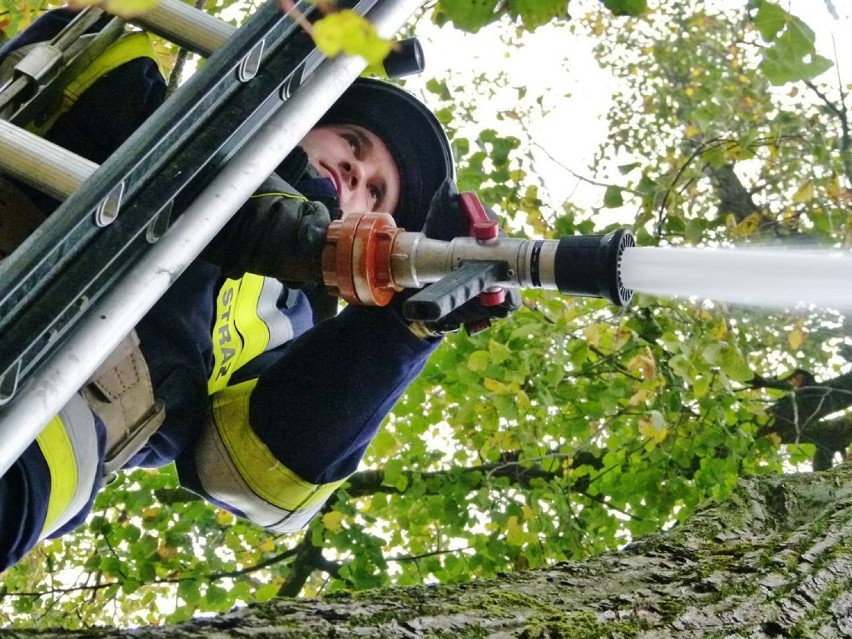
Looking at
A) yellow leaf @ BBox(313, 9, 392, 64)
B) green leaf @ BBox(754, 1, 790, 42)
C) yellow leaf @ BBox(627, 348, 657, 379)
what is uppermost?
yellow leaf @ BBox(627, 348, 657, 379)

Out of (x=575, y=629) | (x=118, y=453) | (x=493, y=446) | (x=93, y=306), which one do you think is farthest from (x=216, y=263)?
(x=493, y=446)

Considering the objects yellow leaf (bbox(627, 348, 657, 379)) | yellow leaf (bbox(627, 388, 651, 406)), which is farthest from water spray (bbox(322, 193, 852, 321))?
yellow leaf (bbox(627, 388, 651, 406))

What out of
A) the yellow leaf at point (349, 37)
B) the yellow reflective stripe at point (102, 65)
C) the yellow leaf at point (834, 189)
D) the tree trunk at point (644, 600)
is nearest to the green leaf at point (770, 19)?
the tree trunk at point (644, 600)

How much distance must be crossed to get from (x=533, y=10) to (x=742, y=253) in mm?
1120

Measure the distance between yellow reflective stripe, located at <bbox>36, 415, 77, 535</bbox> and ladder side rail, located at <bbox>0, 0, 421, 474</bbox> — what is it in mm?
610

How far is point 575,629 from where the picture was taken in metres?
1.19

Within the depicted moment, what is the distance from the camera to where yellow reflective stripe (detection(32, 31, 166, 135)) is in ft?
6.06

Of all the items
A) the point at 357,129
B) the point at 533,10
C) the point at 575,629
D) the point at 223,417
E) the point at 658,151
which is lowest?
the point at 575,629

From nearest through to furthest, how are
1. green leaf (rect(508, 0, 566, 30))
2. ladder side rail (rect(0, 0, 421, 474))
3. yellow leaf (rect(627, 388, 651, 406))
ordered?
ladder side rail (rect(0, 0, 421, 474))
green leaf (rect(508, 0, 566, 30))
yellow leaf (rect(627, 388, 651, 406))

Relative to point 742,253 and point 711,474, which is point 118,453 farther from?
point 711,474

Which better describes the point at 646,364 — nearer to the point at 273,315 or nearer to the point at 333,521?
the point at 333,521

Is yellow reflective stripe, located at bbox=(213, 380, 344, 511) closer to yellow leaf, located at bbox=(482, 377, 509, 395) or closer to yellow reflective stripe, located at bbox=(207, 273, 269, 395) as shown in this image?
Result: yellow reflective stripe, located at bbox=(207, 273, 269, 395)

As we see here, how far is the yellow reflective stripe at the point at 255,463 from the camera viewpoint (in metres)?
2.20

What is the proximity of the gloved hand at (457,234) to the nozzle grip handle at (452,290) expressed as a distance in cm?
22
